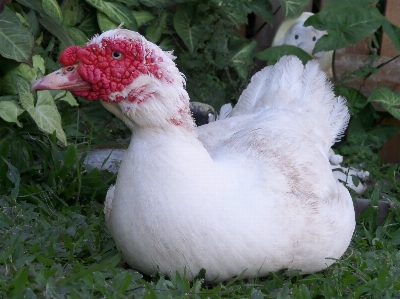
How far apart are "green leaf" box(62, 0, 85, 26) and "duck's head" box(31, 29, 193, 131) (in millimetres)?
2455

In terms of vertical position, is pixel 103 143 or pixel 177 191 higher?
pixel 177 191

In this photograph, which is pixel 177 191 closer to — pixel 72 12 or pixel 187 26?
pixel 72 12

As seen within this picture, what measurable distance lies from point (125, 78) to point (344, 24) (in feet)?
10.0

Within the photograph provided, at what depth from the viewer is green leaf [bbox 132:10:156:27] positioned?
5.54 meters

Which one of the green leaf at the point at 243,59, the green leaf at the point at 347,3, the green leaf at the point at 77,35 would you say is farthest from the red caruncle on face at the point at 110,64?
the green leaf at the point at 347,3

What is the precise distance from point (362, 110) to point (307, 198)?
2.81 metres

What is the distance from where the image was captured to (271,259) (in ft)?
10.0

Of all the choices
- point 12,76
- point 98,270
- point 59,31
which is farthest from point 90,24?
point 98,270

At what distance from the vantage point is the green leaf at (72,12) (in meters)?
5.29

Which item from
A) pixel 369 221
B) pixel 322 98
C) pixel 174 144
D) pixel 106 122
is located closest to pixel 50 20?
pixel 106 122

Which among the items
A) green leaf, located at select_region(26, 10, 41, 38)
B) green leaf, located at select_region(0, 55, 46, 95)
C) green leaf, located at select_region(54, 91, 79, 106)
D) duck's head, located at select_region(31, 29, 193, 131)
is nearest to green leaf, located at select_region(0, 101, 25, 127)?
green leaf, located at select_region(0, 55, 46, 95)

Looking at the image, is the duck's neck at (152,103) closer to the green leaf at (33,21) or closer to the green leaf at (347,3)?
the green leaf at (33,21)

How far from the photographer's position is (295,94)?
436 cm

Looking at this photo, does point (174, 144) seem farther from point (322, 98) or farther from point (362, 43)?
point (362, 43)
